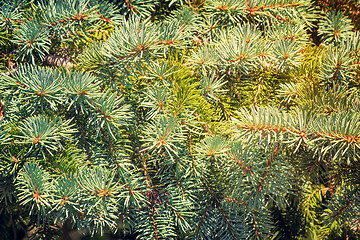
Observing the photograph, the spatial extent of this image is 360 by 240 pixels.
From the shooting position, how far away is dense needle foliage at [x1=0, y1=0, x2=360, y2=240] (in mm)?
361

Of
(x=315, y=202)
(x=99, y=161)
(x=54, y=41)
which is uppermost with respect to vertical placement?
(x=54, y=41)

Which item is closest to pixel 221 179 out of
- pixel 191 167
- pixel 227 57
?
pixel 191 167

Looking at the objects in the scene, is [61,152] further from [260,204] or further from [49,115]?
[260,204]

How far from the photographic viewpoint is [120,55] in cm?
36

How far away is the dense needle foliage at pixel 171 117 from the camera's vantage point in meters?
0.36

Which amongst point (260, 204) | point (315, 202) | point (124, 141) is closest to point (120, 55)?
point (124, 141)

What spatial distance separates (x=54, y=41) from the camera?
445 millimetres

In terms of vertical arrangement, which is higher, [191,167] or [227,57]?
[227,57]

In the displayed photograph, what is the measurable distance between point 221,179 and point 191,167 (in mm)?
55

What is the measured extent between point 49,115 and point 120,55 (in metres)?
0.13

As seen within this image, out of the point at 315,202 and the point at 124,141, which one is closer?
the point at 124,141

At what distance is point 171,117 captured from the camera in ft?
1.22

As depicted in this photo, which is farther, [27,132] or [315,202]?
[315,202]

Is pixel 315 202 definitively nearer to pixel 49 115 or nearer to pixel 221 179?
pixel 221 179
